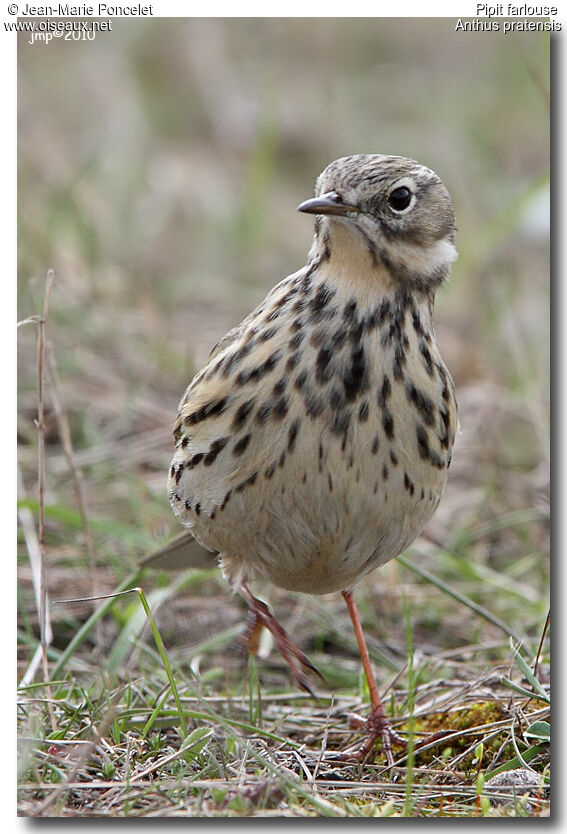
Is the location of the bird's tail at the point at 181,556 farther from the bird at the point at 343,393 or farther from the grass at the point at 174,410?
the bird at the point at 343,393

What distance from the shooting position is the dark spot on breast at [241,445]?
420cm

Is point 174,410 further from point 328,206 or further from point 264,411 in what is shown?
point 328,206

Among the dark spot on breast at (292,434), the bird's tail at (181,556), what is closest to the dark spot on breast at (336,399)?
the dark spot on breast at (292,434)

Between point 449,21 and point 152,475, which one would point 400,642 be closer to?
point 152,475

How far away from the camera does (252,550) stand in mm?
4496

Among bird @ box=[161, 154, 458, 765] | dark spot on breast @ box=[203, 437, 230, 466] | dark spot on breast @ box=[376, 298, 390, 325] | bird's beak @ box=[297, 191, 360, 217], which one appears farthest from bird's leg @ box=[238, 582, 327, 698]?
bird's beak @ box=[297, 191, 360, 217]

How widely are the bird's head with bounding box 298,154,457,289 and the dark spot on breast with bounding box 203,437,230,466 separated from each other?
73cm

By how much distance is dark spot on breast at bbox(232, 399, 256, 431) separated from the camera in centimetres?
420

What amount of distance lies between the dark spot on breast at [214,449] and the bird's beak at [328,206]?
836 mm

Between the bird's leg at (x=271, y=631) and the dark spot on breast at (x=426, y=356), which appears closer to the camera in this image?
the dark spot on breast at (x=426, y=356)

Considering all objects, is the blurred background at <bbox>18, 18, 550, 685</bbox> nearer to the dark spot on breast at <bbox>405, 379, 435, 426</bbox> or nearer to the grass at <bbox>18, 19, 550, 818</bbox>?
the grass at <bbox>18, 19, 550, 818</bbox>

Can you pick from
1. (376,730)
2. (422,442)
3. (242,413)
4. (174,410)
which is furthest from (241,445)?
(174,410)

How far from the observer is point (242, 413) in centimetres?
422

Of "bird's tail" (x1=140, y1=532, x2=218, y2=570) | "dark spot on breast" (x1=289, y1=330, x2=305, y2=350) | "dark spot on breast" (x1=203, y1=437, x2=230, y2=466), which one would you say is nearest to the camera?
"dark spot on breast" (x1=289, y1=330, x2=305, y2=350)
